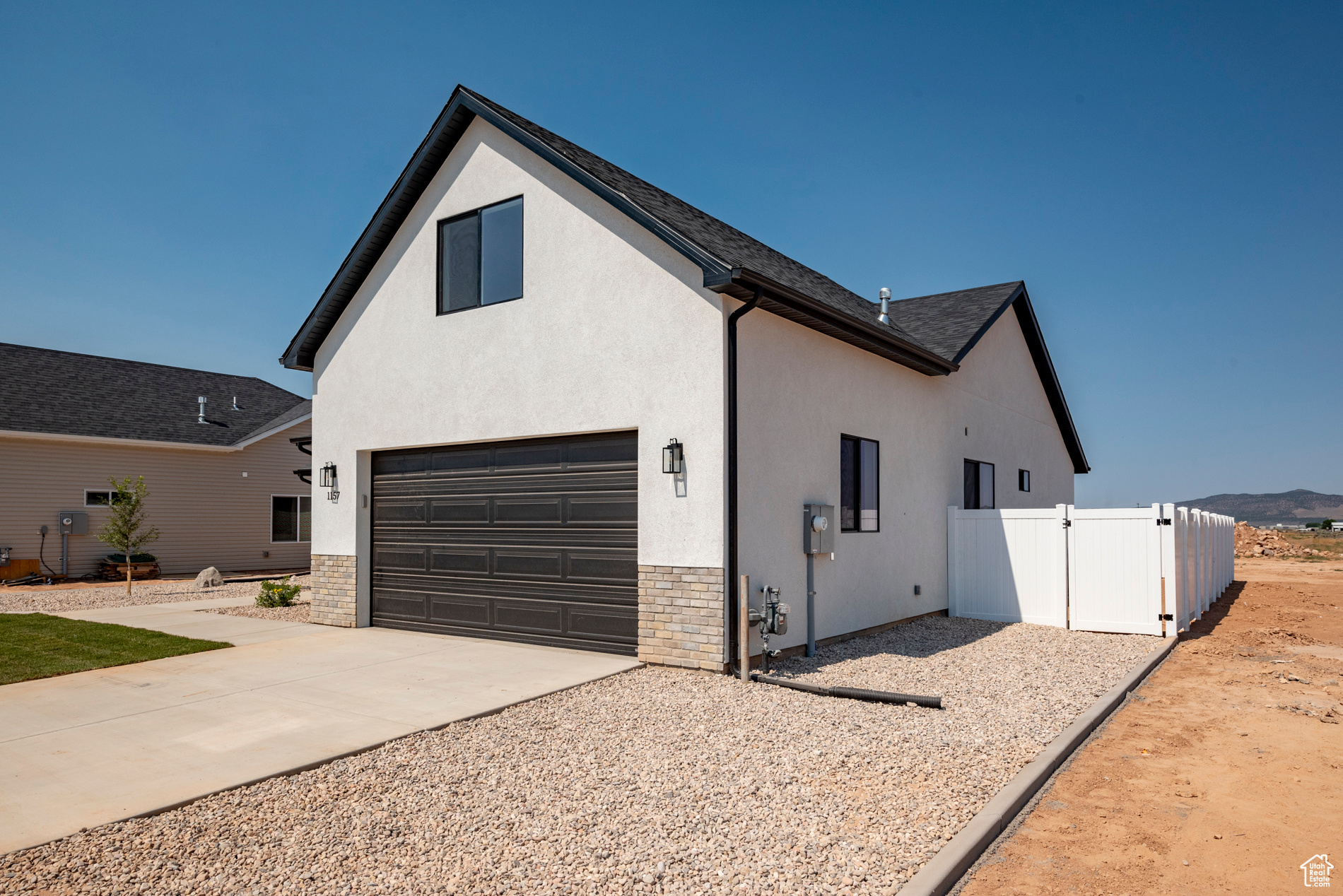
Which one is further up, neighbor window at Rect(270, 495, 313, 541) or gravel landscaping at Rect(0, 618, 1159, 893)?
neighbor window at Rect(270, 495, 313, 541)

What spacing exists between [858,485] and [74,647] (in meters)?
10.2

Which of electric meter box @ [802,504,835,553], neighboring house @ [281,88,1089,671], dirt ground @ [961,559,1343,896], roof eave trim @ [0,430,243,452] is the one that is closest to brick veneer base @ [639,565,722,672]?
neighboring house @ [281,88,1089,671]

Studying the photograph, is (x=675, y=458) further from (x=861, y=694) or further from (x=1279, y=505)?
(x=1279, y=505)

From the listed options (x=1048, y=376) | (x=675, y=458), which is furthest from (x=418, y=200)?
(x=1048, y=376)

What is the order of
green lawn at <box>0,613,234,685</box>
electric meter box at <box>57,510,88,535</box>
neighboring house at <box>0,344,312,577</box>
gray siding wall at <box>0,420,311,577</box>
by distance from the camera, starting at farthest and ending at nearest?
electric meter box at <box>57,510,88,535</box> → neighboring house at <box>0,344,312,577</box> → gray siding wall at <box>0,420,311,577</box> → green lawn at <box>0,613,234,685</box>

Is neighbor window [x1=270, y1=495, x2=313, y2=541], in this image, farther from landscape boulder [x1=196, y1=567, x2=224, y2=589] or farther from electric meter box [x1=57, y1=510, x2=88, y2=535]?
landscape boulder [x1=196, y1=567, x2=224, y2=589]

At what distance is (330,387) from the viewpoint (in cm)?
1168

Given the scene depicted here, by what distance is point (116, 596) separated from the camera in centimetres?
1600

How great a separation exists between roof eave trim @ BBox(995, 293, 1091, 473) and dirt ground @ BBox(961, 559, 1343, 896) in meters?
9.53

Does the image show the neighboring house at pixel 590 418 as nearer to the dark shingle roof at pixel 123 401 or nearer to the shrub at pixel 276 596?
the shrub at pixel 276 596

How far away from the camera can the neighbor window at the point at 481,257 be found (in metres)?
9.74

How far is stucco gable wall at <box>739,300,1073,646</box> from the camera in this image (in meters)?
8.48

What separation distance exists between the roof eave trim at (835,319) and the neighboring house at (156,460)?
15.7 m

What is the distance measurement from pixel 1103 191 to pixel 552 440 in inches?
570
